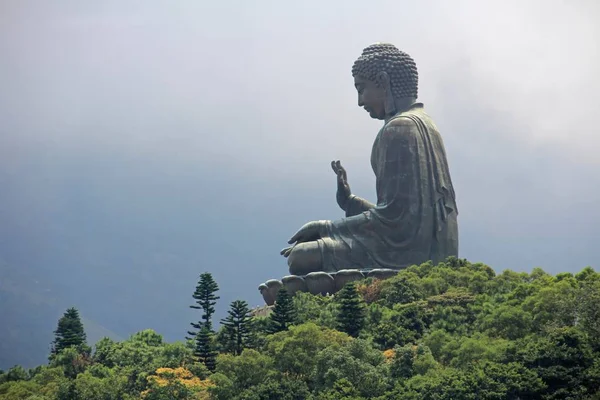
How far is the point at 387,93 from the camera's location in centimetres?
4100

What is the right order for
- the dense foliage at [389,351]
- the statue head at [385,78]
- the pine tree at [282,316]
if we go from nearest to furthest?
1. the dense foliage at [389,351]
2. the pine tree at [282,316]
3. the statue head at [385,78]

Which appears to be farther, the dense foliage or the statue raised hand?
the statue raised hand

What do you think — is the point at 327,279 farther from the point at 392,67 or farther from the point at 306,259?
the point at 392,67

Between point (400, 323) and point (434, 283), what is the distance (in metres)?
2.23

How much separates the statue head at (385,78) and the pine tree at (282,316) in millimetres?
7015

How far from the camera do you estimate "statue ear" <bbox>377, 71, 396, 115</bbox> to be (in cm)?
4094

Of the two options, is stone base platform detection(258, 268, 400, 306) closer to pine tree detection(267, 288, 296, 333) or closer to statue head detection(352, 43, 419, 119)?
pine tree detection(267, 288, 296, 333)

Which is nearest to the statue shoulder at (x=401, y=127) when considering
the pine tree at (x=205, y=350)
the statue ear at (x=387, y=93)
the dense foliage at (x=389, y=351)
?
the statue ear at (x=387, y=93)

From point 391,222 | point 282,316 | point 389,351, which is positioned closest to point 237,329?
point 282,316

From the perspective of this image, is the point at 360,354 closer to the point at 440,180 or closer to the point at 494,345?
the point at 494,345

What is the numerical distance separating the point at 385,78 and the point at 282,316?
790 centimetres

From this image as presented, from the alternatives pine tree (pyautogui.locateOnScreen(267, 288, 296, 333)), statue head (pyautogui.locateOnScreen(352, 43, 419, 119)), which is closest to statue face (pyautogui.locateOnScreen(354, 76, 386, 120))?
statue head (pyautogui.locateOnScreen(352, 43, 419, 119))

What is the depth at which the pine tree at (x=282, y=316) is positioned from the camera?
1396 inches

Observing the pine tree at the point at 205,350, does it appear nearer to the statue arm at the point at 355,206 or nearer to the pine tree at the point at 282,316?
the pine tree at the point at 282,316
